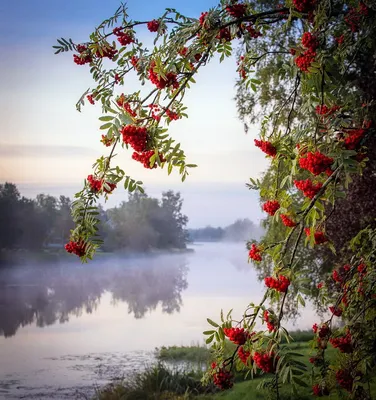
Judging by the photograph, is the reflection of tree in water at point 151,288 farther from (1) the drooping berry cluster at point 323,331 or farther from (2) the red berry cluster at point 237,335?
(2) the red berry cluster at point 237,335

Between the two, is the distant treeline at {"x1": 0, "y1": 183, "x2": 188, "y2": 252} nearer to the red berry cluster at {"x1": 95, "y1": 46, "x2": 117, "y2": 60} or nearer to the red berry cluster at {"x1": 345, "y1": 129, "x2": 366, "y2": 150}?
the red berry cluster at {"x1": 95, "y1": 46, "x2": 117, "y2": 60}

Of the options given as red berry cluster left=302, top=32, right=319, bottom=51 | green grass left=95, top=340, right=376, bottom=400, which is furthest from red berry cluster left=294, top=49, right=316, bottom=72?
green grass left=95, top=340, right=376, bottom=400

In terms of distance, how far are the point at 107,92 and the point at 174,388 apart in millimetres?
3377

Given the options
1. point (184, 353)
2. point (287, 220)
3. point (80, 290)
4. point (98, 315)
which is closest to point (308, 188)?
point (287, 220)

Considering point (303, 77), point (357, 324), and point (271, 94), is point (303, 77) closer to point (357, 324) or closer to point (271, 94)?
point (357, 324)

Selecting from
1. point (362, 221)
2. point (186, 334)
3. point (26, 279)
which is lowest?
point (186, 334)

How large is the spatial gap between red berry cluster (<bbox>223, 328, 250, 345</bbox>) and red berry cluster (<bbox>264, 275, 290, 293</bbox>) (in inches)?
7.2

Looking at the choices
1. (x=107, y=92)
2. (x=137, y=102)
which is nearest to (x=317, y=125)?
(x=137, y=102)

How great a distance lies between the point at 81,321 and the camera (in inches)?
318

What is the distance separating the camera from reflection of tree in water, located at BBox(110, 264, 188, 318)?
30.4ft

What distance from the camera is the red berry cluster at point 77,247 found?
191 centimetres

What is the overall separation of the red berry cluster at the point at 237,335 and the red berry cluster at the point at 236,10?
1129mm

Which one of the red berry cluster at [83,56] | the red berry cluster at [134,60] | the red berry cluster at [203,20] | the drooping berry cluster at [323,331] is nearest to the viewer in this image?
the red berry cluster at [203,20]

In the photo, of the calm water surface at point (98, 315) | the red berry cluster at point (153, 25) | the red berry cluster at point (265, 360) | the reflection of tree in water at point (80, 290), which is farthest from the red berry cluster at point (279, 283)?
the reflection of tree in water at point (80, 290)
